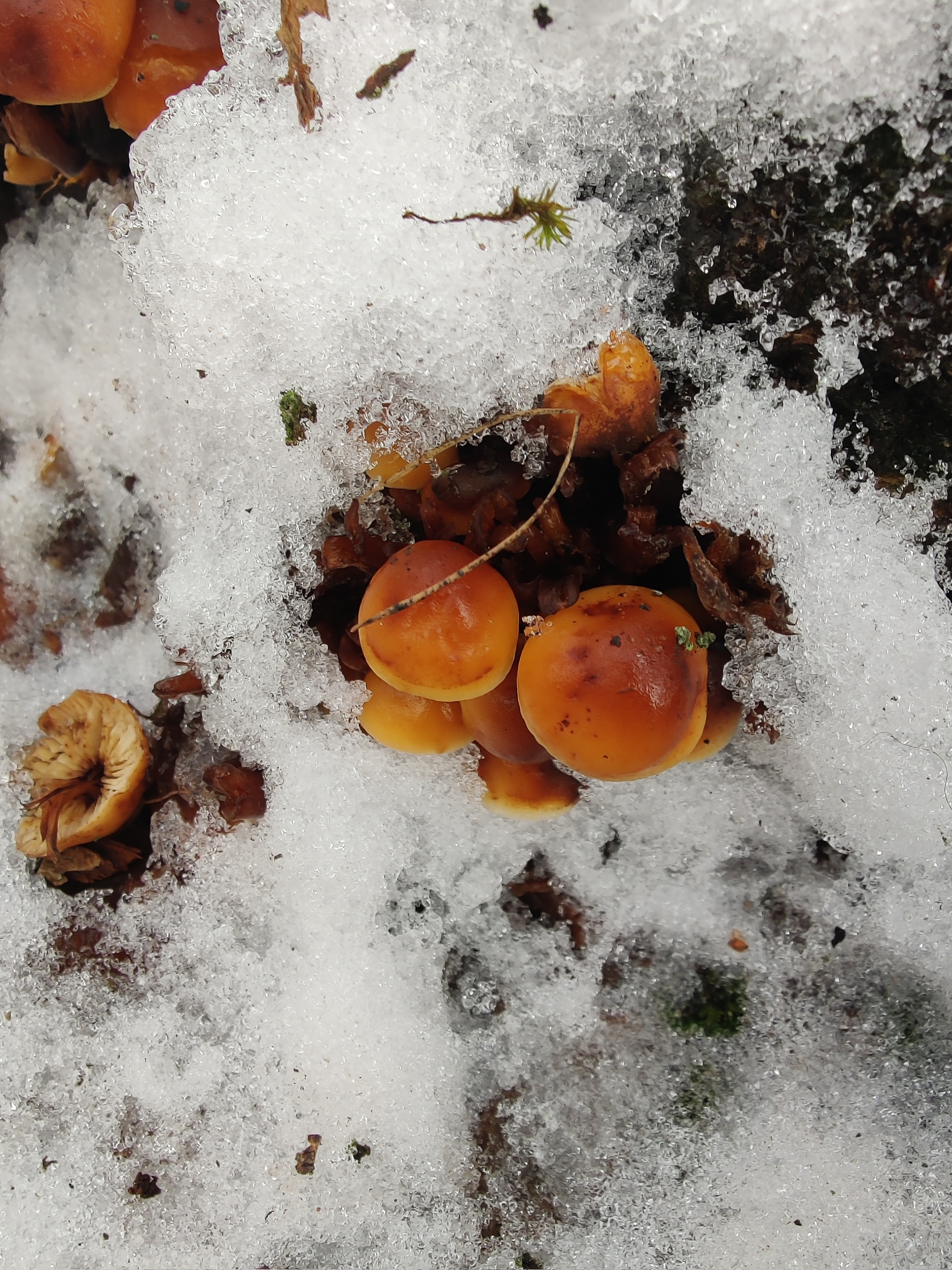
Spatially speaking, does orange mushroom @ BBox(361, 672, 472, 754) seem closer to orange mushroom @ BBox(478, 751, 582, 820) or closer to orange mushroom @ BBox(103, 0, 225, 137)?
orange mushroom @ BBox(478, 751, 582, 820)

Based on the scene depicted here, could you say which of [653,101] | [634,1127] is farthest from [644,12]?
[634,1127]

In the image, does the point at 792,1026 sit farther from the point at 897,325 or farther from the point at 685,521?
the point at 897,325

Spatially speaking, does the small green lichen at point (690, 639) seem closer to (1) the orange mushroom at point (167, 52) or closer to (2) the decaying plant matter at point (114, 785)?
(2) the decaying plant matter at point (114, 785)

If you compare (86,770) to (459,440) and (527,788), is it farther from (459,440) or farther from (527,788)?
(459,440)

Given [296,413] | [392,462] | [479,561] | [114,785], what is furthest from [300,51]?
[114,785]

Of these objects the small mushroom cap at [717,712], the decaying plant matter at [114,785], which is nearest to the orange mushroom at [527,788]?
the small mushroom cap at [717,712]
